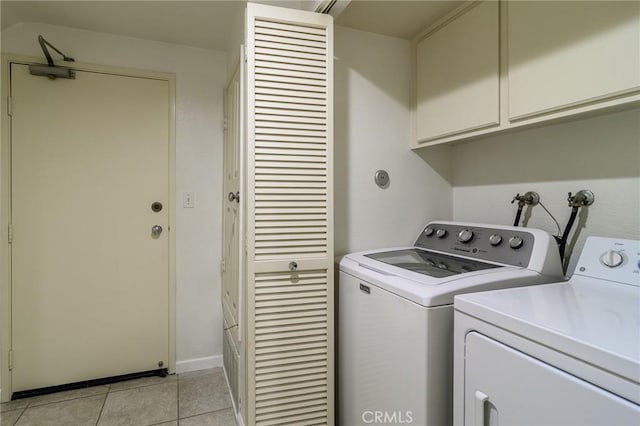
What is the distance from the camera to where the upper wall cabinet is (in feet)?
3.30

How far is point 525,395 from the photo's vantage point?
0.74 meters

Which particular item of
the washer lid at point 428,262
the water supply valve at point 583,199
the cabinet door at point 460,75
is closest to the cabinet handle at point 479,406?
the washer lid at point 428,262

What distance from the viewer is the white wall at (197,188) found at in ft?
7.34

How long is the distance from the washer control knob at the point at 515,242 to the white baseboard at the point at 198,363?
207 cm

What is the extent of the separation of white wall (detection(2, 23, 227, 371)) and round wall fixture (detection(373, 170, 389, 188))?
120 cm

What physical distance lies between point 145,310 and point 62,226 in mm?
750

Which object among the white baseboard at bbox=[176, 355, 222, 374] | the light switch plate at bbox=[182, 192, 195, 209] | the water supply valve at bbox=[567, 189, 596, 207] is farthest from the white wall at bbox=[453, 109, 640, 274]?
the white baseboard at bbox=[176, 355, 222, 374]

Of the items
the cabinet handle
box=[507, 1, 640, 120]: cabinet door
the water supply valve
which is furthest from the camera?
the water supply valve

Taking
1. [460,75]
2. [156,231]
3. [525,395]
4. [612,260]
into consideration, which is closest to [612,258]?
[612,260]

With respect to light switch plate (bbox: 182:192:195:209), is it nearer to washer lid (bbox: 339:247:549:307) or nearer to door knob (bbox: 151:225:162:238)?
door knob (bbox: 151:225:162:238)

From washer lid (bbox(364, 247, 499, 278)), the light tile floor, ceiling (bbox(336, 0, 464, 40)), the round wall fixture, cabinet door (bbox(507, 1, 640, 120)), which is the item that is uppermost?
ceiling (bbox(336, 0, 464, 40))

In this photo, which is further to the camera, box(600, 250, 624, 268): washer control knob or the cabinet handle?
box(600, 250, 624, 268): washer control knob

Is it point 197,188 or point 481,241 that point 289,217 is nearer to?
point 481,241

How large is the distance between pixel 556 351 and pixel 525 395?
0.46ft
